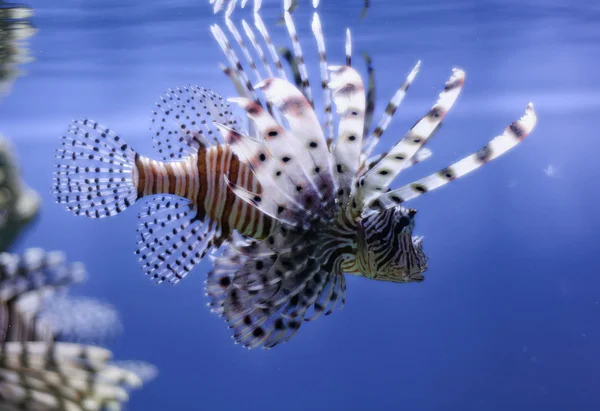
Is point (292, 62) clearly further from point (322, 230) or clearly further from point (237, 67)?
point (322, 230)

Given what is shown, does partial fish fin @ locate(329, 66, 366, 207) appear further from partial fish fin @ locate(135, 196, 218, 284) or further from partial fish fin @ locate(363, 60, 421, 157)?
partial fish fin @ locate(135, 196, 218, 284)

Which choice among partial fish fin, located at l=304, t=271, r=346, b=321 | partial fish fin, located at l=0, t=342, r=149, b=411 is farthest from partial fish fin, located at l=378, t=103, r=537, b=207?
partial fish fin, located at l=0, t=342, r=149, b=411

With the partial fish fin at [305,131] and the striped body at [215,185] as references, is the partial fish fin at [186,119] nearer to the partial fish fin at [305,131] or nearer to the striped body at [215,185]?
the striped body at [215,185]

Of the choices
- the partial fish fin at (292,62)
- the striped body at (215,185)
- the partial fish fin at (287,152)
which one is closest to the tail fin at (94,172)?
the striped body at (215,185)

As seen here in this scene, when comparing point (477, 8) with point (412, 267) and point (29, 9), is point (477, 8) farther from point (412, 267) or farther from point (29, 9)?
point (412, 267)

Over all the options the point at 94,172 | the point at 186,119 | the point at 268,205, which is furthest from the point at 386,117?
the point at 94,172

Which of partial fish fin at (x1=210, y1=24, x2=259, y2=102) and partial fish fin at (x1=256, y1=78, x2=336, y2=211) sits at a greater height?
partial fish fin at (x1=210, y1=24, x2=259, y2=102)

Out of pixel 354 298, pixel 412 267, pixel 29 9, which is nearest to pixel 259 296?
pixel 412 267

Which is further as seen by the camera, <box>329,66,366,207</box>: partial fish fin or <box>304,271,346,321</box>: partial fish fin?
<box>304,271,346,321</box>: partial fish fin
